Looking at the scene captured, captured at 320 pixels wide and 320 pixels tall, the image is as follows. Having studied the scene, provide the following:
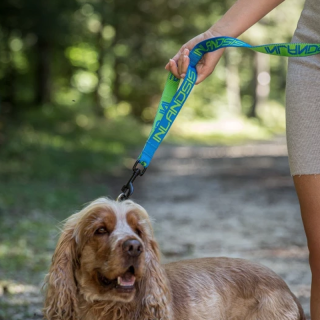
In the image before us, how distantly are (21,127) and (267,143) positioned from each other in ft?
42.6

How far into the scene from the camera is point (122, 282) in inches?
147

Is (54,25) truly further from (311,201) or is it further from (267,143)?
(311,201)

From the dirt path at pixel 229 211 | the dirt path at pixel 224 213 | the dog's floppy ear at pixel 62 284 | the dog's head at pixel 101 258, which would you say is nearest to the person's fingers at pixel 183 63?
the dog's head at pixel 101 258

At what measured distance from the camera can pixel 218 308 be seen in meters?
4.04

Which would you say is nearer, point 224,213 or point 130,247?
point 130,247

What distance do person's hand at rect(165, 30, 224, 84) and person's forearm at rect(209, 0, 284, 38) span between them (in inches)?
2.5

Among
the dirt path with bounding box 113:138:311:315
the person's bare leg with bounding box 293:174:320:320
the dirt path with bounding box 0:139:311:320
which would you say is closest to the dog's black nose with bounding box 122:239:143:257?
the person's bare leg with bounding box 293:174:320:320

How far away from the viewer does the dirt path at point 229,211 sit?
8.35 metres

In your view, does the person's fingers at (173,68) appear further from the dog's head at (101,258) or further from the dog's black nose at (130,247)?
the dog's black nose at (130,247)

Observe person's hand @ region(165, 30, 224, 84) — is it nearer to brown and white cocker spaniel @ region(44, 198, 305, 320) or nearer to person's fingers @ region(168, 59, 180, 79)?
person's fingers @ region(168, 59, 180, 79)

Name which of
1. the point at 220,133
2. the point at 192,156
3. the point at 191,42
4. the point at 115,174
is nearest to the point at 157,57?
the point at 220,133

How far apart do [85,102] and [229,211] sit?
24.8 metres

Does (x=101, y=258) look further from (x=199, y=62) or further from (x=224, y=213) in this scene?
(x=224, y=213)

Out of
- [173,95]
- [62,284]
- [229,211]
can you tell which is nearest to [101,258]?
[62,284]
